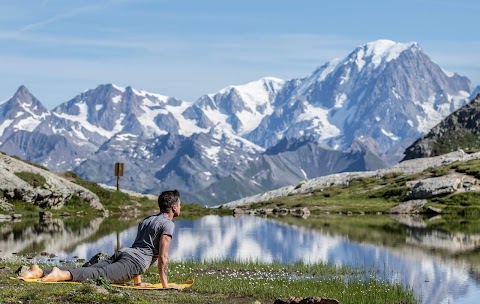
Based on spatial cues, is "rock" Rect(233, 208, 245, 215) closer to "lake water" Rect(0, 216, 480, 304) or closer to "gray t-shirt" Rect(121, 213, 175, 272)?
"lake water" Rect(0, 216, 480, 304)

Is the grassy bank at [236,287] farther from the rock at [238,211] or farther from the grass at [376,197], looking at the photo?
the rock at [238,211]

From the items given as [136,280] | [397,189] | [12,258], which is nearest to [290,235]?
[12,258]

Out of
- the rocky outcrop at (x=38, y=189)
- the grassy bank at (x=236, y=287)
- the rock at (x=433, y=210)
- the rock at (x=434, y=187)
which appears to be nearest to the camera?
the grassy bank at (x=236, y=287)

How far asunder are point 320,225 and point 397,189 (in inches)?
1857

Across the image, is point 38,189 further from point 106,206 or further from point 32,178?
point 106,206

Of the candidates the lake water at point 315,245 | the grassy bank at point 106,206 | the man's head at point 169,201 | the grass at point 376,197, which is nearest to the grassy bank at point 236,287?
the lake water at point 315,245

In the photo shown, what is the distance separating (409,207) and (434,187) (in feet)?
23.8

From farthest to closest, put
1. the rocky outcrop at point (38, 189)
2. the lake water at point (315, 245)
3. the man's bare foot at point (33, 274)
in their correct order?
the rocky outcrop at point (38, 189), the lake water at point (315, 245), the man's bare foot at point (33, 274)

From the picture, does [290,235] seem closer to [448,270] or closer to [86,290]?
[448,270]

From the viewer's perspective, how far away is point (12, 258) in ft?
154

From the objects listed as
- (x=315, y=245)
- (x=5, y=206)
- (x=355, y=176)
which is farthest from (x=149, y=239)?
(x=355, y=176)

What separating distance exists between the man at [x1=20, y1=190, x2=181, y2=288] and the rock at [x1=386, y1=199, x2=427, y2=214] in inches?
3780

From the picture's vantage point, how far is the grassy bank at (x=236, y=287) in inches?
997

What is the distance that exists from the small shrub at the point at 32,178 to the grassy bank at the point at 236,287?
202 feet
